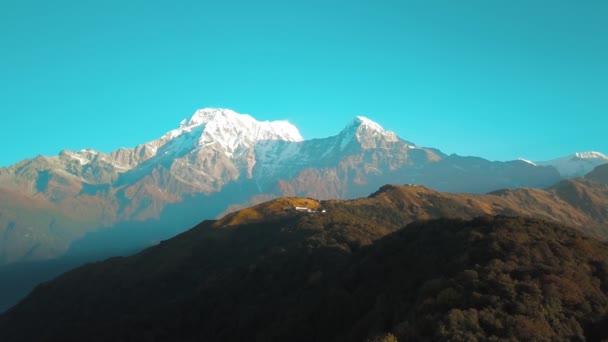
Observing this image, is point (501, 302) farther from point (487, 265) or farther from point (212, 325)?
point (212, 325)

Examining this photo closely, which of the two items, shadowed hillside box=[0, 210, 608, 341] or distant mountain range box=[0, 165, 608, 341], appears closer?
distant mountain range box=[0, 165, 608, 341]

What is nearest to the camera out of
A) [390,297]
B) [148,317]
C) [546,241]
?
[390,297]

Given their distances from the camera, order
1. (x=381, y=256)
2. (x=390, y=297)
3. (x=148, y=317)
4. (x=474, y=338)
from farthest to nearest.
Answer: (x=148, y=317) → (x=381, y=256) → (x=390, y=297) → (x=474, y=338)

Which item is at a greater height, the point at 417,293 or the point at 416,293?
the point at 417,293

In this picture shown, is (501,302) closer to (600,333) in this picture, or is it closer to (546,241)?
(600,333)

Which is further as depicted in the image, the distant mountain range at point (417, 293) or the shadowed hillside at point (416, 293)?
the shadowed hillside at point (416, 293)

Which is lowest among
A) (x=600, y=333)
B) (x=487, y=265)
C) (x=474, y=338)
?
(x=600, y=333)

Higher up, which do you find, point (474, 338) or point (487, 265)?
point (487, 265)

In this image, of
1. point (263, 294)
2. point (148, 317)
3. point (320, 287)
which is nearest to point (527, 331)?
point (320, 287)

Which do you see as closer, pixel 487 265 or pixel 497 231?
pixel 487 265

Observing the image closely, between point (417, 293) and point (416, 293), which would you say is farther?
point (416, 293)
